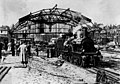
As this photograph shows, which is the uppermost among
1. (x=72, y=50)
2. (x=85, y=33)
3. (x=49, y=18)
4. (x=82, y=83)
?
(x=49, y=18)

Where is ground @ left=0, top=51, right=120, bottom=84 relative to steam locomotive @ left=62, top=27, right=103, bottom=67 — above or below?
below

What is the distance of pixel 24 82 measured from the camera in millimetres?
8711

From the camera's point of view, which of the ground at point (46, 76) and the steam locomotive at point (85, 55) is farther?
the steam locomotive at point (85, 55)

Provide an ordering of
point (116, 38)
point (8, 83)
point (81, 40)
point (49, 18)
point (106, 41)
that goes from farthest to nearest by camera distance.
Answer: point (116, 38)
point (106, 41)
point (49, 18)
point (81, 40)
point (8, 83)

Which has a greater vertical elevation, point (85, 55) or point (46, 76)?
point (85, 55)

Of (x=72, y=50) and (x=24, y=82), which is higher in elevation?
(x=72, y=50)

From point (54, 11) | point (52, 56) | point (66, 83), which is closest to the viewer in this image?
point (66, 83)

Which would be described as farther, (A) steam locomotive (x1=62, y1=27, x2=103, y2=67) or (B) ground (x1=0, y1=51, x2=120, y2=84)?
(A) steam locomotive (x1=62, y1=27, x2=103, y2=67)

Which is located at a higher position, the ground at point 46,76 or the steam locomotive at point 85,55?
the steam locomotive at point 85,55

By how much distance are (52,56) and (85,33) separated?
946cm

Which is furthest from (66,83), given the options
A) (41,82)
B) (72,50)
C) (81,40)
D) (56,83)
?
(72,50)

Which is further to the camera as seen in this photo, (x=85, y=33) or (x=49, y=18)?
(x=49, y=18)

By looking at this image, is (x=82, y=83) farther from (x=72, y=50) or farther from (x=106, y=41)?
(x=106, y=41)

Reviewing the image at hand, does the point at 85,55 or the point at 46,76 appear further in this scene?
the point at 85,55
